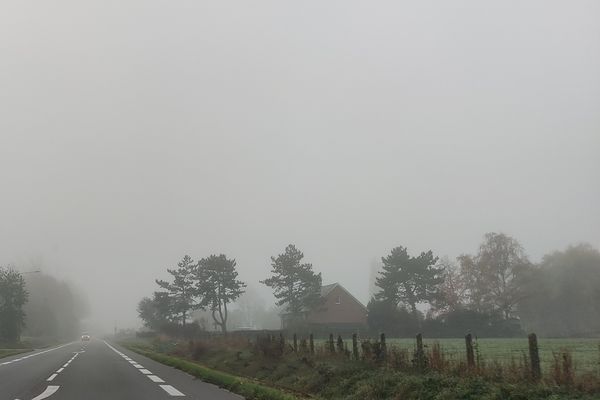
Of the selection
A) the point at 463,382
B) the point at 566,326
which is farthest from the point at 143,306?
the point at 463,382

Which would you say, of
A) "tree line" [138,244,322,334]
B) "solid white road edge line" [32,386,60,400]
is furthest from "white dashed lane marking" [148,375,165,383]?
"tree line" [138,244,322,334]

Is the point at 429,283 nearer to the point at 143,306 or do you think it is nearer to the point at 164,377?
the point at 164,377

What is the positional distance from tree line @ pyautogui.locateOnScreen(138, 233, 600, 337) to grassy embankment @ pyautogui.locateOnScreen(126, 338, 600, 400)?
50087mm

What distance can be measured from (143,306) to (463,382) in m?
105

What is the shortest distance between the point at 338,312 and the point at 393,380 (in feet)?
222

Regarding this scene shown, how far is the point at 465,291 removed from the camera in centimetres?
7781

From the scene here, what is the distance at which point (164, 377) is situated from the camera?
16797 millimetres

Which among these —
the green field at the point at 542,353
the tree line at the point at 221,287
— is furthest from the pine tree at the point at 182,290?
the green field at the point at 542,353

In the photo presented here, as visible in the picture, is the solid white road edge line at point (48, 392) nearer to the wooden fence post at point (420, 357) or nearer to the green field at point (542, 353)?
the wooden fence post at point (420, 357)

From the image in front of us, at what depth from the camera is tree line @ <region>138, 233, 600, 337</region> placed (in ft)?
213

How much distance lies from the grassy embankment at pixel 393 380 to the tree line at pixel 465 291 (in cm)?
5009

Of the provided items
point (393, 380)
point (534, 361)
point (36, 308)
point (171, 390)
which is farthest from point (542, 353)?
point (36, 308)

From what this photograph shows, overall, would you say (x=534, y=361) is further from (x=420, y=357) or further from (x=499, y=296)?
(x=499, y=296)

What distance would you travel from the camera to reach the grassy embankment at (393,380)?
8.61m
